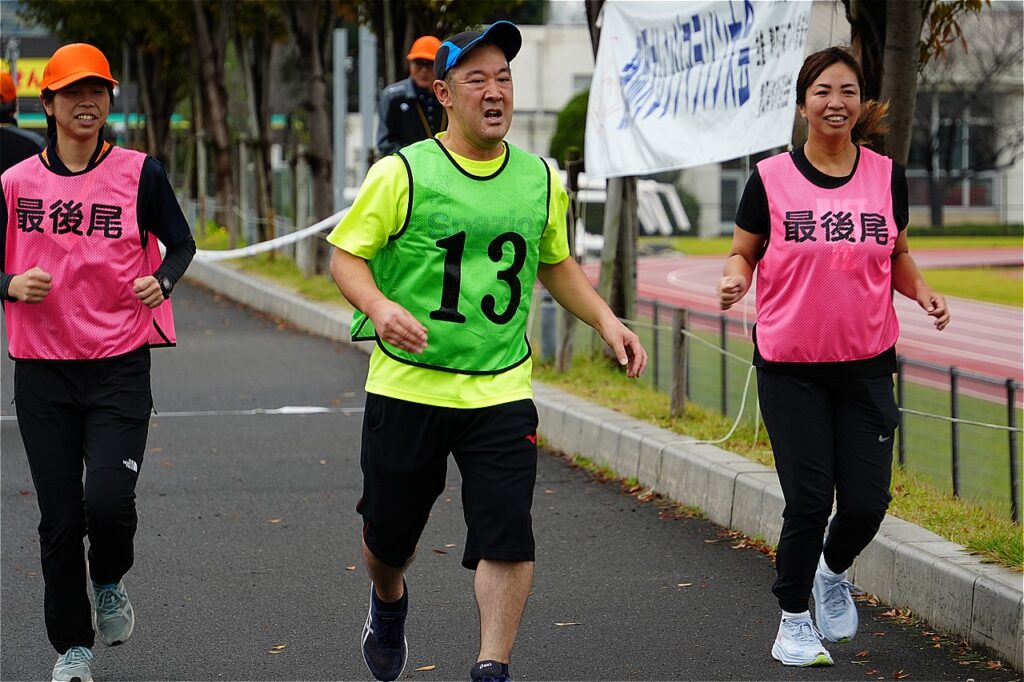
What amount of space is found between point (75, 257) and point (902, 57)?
4498 mm

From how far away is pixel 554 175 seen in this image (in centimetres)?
485

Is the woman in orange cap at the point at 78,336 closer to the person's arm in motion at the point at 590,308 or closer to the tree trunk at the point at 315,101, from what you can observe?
the person's arm in motion at the point at 590,308

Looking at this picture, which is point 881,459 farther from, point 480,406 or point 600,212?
point 600,212

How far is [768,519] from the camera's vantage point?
288 inches

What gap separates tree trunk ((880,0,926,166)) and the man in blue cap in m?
3.77

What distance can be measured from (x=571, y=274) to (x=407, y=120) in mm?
7525

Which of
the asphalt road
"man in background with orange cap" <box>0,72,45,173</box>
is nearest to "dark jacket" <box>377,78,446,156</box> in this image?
the asphalt road

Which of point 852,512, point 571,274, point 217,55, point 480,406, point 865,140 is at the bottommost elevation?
point 852,512

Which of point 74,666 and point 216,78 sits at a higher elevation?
point 216,78

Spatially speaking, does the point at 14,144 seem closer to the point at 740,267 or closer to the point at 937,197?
the point at 740,267

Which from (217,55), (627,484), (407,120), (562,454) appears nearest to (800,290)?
(627,484)

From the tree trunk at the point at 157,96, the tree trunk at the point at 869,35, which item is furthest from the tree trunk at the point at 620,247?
the tree trunk at the point at 157,96

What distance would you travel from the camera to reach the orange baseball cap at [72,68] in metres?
5.21

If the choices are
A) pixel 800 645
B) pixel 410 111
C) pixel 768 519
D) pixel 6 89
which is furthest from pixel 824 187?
pixel 410 111
